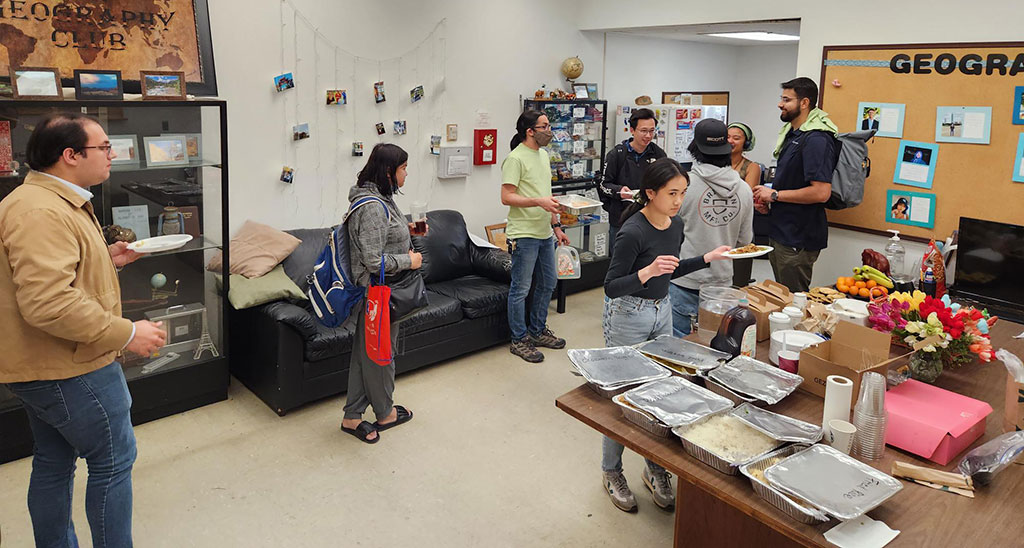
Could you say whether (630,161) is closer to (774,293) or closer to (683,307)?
(683,307)

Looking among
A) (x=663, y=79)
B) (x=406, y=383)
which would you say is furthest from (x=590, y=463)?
(x=663, y=79)

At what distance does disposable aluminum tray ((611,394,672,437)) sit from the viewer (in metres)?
2.09

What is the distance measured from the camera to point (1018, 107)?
3.95 meters

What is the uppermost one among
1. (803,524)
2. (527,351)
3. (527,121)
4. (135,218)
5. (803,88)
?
(803,88)

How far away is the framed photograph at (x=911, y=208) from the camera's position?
436 cm

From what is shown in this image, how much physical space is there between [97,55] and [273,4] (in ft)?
3.70

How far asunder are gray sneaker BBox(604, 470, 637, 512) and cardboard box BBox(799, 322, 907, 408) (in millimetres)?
990

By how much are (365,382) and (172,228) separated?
55.1 inches

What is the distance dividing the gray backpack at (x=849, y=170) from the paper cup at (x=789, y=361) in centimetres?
207

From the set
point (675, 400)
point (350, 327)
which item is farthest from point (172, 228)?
point (675, 400)

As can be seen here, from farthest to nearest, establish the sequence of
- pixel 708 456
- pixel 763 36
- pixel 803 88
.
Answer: pixel 763 36 → pixel 803 88 → pixel 708 456

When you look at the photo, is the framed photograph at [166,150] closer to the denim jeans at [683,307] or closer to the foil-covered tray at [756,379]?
the denim jeans at [683,307]

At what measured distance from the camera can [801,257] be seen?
436 centimetres

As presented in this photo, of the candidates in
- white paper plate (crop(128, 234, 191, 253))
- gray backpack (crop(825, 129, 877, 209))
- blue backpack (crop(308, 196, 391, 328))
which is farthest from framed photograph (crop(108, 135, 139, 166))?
gray backpack (crop(825, 129, 877, 209))
